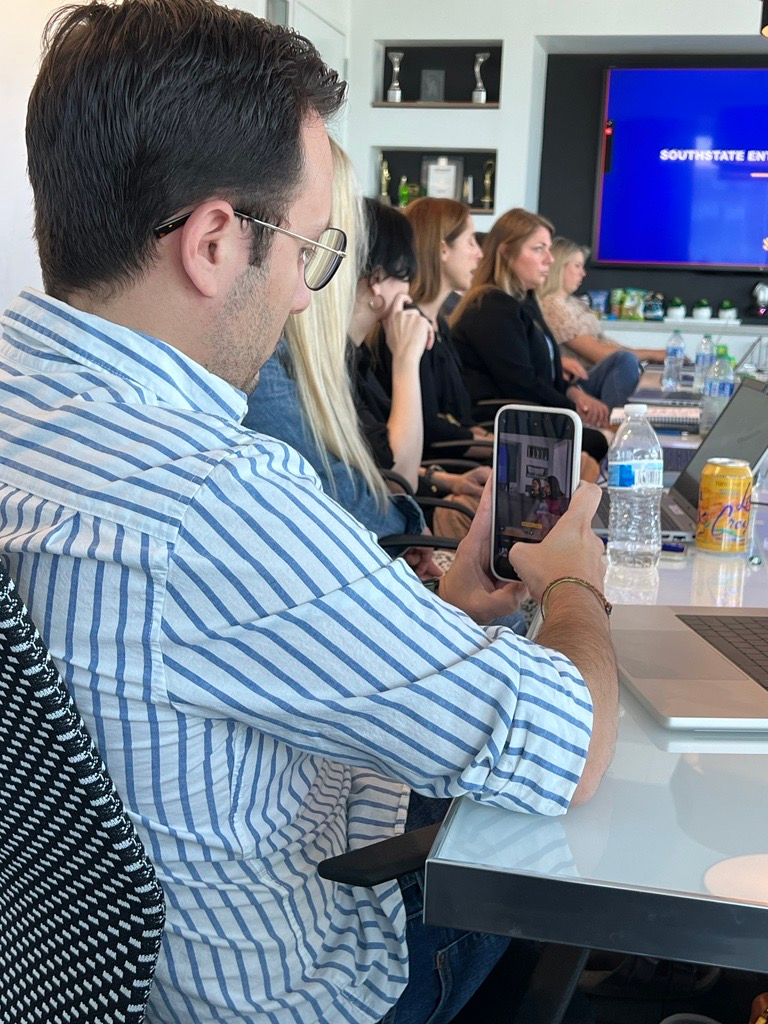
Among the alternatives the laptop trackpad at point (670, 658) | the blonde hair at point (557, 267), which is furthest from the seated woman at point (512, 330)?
the laptop trackpad at point (670, 658)

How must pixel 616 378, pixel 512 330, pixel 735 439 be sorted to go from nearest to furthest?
pixel 735 439
pixel 512 330
pixel 616 378

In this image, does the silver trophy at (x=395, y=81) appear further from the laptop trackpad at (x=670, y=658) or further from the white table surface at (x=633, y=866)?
the white table surface at (x=633, y=866)

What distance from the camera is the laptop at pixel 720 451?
1.90m

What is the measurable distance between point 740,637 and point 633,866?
0.54 m

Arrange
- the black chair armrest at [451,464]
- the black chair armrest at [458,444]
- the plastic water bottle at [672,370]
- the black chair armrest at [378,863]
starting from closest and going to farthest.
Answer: the black chair armrest at [378,863] → the black chair armrest at [451,464] → the black chair armrest at [458,444] → the plastic water bottle at [672,370]

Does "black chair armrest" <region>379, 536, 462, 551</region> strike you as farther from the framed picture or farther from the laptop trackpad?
the framed picture

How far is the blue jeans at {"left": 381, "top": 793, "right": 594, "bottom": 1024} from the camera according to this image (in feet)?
3.25

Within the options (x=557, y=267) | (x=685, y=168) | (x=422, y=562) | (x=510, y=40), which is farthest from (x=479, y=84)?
(x=422, y=562)

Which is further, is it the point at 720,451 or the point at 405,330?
the point at 405,330

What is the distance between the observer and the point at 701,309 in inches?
282

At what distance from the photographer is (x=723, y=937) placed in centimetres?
73

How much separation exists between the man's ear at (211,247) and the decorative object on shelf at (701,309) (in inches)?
263

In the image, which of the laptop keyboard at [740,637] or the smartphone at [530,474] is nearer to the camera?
the laptop keyboard at [740,637]

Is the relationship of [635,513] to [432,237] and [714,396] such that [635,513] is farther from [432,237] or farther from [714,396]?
[432,237]
